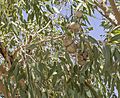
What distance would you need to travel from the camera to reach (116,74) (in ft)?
6.76

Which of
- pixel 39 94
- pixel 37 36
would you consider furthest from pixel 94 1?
pixel 39 94

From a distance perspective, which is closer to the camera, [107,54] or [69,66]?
[107,54]

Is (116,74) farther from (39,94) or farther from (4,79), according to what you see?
(4,79)

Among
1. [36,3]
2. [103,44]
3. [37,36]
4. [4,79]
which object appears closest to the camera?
[103,44]

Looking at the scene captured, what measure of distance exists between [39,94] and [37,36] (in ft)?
1.83

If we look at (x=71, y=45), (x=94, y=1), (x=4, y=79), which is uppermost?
(x=94, y=1)

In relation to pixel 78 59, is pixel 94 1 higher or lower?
higher

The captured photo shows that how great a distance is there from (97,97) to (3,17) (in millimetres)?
842

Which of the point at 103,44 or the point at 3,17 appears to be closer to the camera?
the point at 103,44

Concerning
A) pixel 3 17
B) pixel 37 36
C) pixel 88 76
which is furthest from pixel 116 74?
pixel 3 17

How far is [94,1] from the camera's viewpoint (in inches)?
104

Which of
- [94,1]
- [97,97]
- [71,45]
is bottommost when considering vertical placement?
[97,97]

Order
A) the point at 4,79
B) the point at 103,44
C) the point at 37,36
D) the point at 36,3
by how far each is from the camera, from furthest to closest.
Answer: the point at 36,3 → the point at 37,36 → the point at 4,79 → the point at 103,44

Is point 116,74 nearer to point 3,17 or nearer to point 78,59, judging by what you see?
point 78,59
